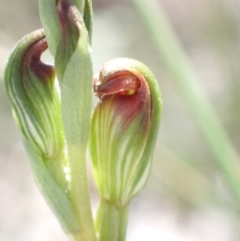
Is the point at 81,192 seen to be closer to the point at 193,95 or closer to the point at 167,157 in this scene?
the point at 193,95

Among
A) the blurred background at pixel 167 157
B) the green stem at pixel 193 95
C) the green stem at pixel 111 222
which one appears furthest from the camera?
the blurred background at pixel 167 157

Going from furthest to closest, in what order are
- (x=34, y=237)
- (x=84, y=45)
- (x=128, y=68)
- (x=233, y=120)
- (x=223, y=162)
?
(x=34, y=237), (x=233, y=120), (x=223, y=162), (x=128, y=68), (x=84, y=45)

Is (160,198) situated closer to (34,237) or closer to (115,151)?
(34,237)

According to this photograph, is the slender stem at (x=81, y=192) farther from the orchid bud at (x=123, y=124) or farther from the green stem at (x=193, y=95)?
the green stem at (x=193, y=95)

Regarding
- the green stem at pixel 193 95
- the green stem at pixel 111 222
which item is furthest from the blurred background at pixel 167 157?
the green stem at pixel 111 222

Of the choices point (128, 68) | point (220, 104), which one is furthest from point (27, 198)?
point (128, 68)

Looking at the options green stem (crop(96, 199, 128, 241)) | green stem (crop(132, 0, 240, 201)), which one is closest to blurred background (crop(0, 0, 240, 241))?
green stem (crop(132, 0, 240, 201))
